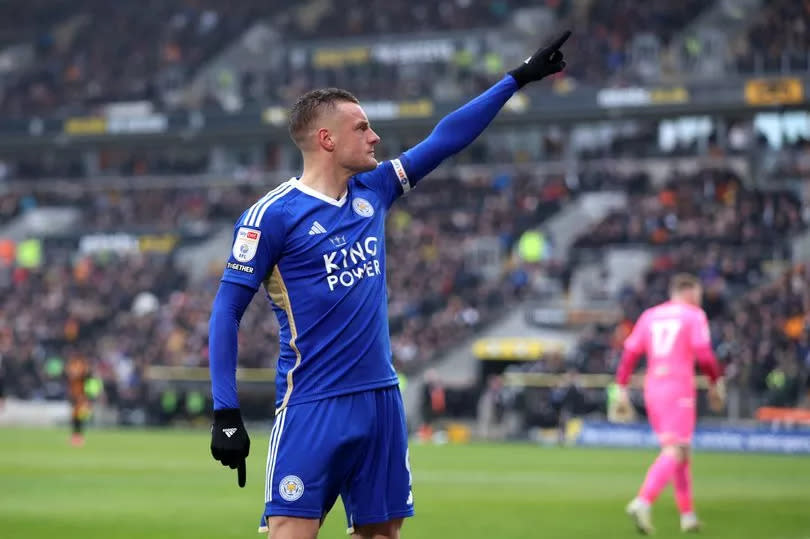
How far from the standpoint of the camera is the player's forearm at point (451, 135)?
6660 mm

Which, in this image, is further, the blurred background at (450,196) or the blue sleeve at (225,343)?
the blurred background at (450,196)

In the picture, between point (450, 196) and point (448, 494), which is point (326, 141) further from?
point (450, 196)

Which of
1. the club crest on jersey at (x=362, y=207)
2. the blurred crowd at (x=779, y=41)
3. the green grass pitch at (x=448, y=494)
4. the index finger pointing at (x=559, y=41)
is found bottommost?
the green grass pitch at (x=448, y=494)

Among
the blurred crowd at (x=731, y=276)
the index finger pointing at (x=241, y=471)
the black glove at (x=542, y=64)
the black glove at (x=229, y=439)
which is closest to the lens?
the black glove at (x=229, y=439)

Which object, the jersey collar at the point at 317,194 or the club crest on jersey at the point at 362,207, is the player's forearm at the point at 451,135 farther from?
the jersey collar at the point at 317,194

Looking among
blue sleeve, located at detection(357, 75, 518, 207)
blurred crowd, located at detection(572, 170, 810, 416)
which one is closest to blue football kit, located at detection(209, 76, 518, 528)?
blue sleeve, located at detection(357, 75, 518, 207)

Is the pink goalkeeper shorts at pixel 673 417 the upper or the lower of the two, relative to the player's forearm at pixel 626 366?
lower

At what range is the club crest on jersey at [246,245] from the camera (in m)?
5.96

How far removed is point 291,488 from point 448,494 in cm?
1213

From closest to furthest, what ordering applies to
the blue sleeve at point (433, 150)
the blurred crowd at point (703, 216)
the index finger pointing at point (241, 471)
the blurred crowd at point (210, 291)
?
1. the index finger pointing at point (241, 471)
2. the blue sleeve at point (433, 150)
3. the blurred crowd at point (703, 216)
4. the blurred crowd at point (210, 291)

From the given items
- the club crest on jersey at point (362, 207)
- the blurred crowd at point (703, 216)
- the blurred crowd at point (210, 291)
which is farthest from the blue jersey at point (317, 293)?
the blurred crowd at point (703, 216)

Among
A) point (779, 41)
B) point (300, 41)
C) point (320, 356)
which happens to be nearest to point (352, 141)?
point (320, 356)

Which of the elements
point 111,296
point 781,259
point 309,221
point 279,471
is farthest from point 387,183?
point 111,296

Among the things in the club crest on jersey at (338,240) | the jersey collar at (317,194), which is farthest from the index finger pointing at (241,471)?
the jersey collar at (317,194)
